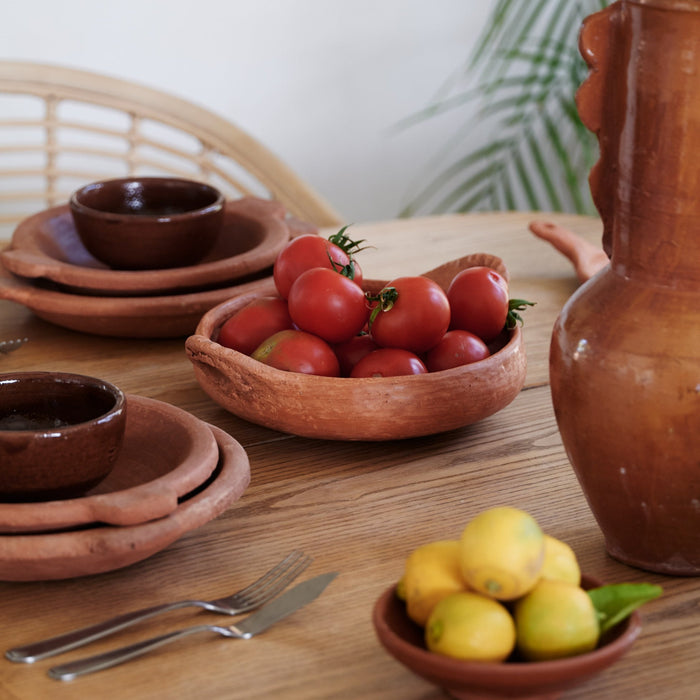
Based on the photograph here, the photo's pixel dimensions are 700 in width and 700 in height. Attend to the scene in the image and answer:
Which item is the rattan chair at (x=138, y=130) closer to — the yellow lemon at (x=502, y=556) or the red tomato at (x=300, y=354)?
the red tomato at (x=300, y=354)

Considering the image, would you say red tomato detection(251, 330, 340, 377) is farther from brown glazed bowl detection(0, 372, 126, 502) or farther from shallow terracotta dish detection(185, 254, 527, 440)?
brown glazed bowl detection(0, 372, 126, 502)

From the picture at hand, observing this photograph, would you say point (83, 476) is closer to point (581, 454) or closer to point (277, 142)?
point (581, 454)

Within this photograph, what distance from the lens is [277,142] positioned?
96.0 inches

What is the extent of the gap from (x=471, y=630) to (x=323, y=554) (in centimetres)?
22

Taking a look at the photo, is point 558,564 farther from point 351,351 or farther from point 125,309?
point 125,309

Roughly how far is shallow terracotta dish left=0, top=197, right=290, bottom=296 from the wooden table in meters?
0.07

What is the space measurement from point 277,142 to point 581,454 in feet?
6.35

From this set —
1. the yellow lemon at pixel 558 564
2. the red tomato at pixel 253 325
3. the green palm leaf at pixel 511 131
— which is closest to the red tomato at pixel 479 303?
A: the red tomato at pixel 253 325

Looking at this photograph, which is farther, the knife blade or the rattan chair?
the rattan chair

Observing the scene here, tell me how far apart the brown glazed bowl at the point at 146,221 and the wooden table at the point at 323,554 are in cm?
11

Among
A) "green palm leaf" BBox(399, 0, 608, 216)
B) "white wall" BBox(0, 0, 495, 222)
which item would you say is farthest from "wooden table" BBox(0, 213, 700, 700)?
"green palm leaf" BBox(399, 0, 608, 216)

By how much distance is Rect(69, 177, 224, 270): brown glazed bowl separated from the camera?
106 cm

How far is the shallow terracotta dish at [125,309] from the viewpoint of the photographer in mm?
1022

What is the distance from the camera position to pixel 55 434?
0.60 meters
